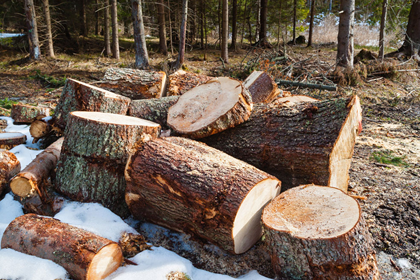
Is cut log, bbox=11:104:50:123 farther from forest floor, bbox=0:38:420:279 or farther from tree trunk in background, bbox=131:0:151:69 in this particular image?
tree trunk in background, bbox=131:0:151:69

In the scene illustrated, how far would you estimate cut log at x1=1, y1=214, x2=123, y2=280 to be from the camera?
1.87 m

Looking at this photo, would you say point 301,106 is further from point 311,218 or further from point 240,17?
point 240,17

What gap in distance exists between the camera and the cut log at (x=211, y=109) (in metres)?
3.04

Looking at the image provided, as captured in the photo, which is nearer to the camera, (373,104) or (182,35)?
(373,104)

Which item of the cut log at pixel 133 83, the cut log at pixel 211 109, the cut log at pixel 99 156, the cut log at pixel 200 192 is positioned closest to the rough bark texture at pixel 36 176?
the cut log at pixel 99 156

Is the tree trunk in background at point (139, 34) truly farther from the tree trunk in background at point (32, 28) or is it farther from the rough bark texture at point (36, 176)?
the rough bark texture at point (36, 176)

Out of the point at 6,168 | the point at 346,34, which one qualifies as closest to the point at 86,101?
the point at 6,168

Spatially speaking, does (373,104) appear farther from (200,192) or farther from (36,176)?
(36,176)

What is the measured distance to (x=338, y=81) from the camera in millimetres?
8047

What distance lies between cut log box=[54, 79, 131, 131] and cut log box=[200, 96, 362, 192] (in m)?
1.36

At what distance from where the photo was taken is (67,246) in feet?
6.35

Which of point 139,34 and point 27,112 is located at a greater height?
point 139,34

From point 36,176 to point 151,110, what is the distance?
158 cm

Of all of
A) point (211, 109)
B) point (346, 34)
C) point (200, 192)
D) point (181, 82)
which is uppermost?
point (346, 34)
